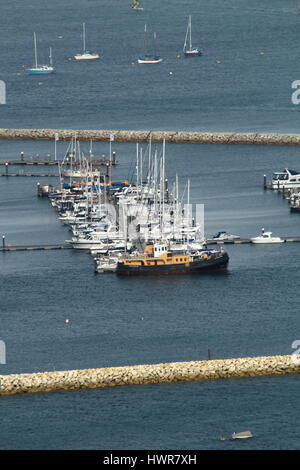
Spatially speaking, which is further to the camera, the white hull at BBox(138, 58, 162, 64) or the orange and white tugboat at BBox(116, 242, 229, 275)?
the white hull at BBox(138, 58, 162, 64)

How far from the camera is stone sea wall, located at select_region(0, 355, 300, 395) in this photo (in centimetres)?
6525

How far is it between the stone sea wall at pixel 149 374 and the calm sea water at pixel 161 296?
420 mm

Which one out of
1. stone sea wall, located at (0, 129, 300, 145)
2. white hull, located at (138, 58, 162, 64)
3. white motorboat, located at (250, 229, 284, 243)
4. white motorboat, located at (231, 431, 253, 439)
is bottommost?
white motorboat, located at (231, 431, 253, 439)

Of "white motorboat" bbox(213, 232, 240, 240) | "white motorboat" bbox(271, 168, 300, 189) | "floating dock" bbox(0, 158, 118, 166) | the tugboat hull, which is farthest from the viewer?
"floating dock" bbox(0, 158, 118, 166)

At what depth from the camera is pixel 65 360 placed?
70000mm

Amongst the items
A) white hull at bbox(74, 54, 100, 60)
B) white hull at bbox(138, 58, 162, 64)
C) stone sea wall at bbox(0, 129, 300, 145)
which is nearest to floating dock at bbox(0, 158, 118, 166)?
stone sea wall at bbox(0, 129, 300, 145)

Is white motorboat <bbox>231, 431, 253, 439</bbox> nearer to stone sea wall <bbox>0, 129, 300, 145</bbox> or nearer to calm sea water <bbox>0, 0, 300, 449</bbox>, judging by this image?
calm sea water <bbox>0, 0, 300, 449</bbox>

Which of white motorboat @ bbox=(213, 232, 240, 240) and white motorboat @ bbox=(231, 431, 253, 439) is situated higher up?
white motorboat @ bbox=(213, 232, 240, 240)

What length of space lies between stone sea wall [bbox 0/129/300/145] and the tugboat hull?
35752mm

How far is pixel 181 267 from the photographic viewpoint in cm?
8575

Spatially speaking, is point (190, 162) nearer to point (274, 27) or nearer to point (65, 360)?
point (65, 360)

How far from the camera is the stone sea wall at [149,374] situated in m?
65.2

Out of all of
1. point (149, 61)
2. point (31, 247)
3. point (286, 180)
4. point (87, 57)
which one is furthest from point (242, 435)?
point (87, 57)
